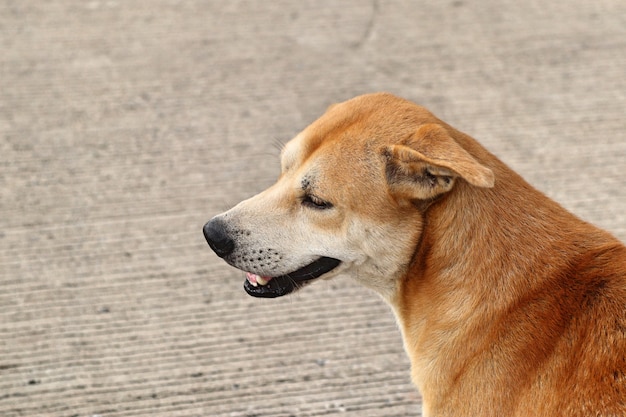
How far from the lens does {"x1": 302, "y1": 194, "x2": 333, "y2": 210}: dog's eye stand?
249 centimetres

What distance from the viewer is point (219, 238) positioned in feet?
8.44

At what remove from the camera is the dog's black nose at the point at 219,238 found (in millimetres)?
2572

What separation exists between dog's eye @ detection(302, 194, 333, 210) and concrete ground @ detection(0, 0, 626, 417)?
997 millimetres

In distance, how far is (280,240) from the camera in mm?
2533

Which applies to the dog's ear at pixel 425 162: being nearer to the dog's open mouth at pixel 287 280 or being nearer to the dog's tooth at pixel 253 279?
the dog's open mouth at pixel 287 280

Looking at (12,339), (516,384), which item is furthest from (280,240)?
(12,339)

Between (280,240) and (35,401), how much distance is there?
1344mm

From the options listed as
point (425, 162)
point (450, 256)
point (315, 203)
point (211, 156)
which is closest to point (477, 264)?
point (450, 256)

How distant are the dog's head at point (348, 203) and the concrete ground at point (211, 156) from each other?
30.7 inches

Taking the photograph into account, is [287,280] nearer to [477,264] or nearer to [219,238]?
[219,238]

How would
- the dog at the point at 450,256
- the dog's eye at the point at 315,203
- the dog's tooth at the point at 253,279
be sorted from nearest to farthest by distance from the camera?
the dog at the point at 450,256, the dog's eye at the point at 315,203, the dog's tooth at the point at 253,279

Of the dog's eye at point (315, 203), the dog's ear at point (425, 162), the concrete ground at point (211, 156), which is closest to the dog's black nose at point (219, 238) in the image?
the dog's eye at point (315, 203)

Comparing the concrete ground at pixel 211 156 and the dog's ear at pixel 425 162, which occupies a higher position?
the dog's ear at pixel 425 162

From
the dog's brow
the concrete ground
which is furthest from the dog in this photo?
the concrete ground
